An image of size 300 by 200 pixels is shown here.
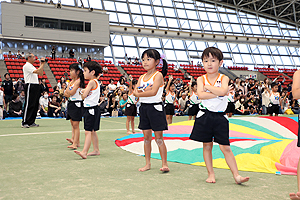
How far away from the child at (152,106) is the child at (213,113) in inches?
Result: 23.5

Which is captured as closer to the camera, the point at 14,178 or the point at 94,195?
the point at 94,195

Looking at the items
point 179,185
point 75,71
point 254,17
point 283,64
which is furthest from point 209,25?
point 179,185

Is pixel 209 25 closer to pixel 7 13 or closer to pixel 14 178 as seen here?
pixel 7 13

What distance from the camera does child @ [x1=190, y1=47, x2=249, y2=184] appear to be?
117 inches

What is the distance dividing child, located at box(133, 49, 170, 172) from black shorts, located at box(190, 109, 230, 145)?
59 centimetres

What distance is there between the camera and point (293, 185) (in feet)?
9.57

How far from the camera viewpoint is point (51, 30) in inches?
840

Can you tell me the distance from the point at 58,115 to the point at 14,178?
33.1ft

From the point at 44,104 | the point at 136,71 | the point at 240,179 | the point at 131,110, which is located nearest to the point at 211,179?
the point at 240,179

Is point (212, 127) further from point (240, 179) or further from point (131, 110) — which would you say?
point (131, 110)

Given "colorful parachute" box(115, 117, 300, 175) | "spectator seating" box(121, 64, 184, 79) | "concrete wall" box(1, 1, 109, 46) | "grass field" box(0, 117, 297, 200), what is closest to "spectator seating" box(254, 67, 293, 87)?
"spectator seating" box(121, 64, 184, 79)

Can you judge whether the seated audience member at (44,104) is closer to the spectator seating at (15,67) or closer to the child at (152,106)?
the spectator seating at (15,67)

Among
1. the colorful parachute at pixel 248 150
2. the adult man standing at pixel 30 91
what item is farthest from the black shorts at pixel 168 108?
the adult man standing at pixel 30 91

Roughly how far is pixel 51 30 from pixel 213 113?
20.6 m
